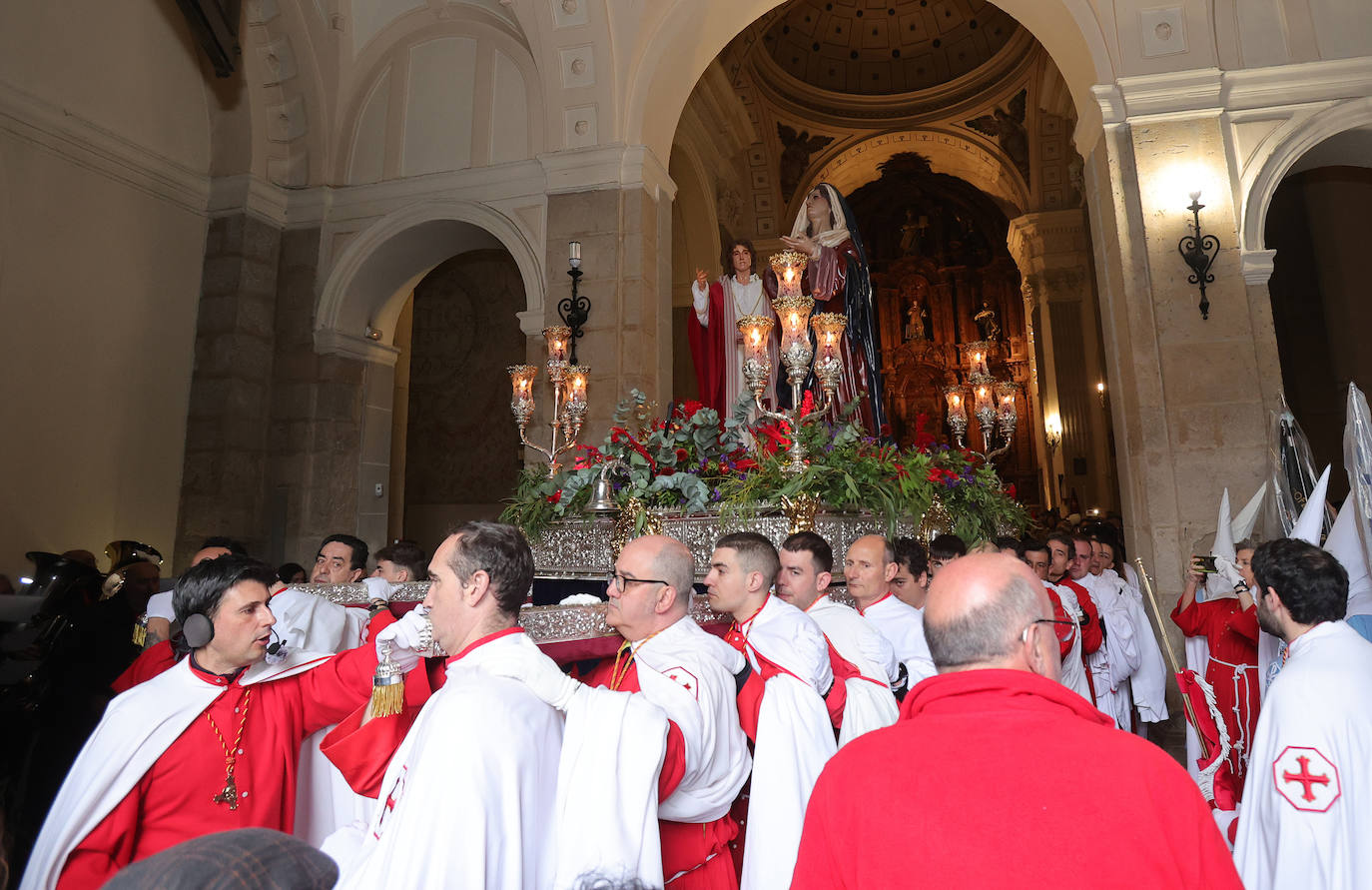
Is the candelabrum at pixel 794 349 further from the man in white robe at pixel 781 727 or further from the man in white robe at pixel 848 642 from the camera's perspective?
the man in white robe at pixel 781 727

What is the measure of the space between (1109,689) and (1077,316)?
1151cm

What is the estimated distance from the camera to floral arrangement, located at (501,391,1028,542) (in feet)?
16.2

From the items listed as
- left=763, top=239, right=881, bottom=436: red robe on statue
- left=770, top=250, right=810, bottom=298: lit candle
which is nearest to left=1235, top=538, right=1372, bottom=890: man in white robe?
left=770, top=250, right=810, bottom=298: lit candle

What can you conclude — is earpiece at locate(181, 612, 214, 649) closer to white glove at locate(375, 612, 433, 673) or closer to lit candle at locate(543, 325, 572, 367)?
white glove at locate(375, 612, 433, 673)

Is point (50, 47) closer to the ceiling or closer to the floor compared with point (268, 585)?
closer to the ceiling

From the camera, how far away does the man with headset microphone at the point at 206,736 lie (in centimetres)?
207

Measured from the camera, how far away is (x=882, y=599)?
12.4 ft

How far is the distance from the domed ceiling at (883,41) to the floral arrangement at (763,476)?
42.0ft

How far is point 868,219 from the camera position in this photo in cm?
2311

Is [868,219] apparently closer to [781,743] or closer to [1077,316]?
[1077,316]

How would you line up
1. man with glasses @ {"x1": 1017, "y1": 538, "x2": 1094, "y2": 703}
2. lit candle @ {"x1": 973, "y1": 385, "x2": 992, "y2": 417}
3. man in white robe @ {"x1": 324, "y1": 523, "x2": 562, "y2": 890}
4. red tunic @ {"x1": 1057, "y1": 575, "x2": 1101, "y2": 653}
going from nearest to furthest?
man in white robe @ {"x1": 324, "y1": 523, "x2": 562, "y2": 890} → man with glasses @ {"x1": 1017, "y1": 538, "x2": 1094, "y2": 703} → red tunic @ {"x1": 1057, "y1": 575, "x2": 1101, "y2": 653} → lit candle @ {"x1": 973, "y1": 385, "x2": 992, "y2": 417}

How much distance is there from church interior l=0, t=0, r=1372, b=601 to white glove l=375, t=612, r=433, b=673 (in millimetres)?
6107

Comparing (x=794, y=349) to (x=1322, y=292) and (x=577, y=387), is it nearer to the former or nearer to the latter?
(x=577, y=387)

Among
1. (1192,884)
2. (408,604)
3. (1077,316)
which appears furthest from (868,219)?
(1192,884)
